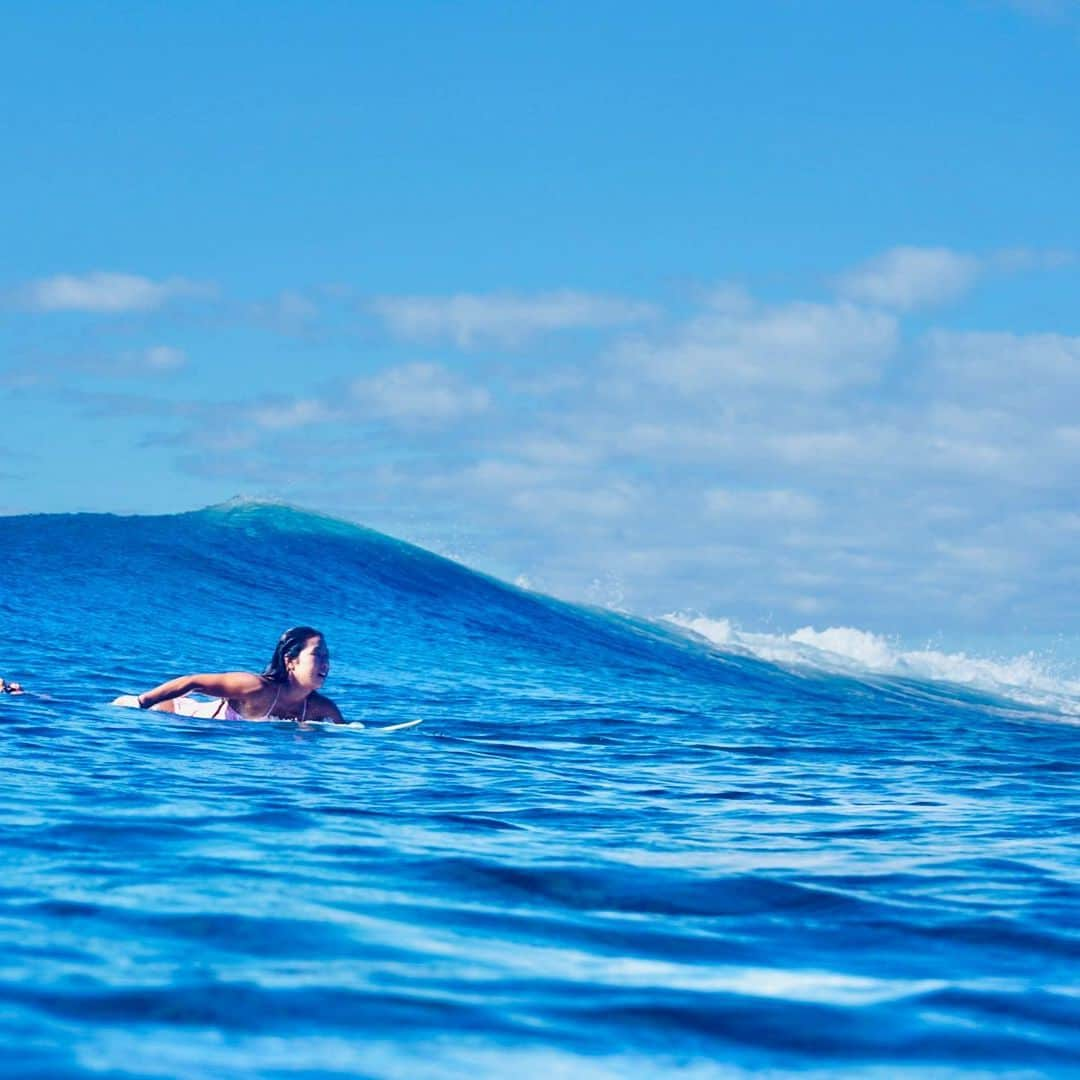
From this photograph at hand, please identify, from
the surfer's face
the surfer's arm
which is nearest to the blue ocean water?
the surfer's arm

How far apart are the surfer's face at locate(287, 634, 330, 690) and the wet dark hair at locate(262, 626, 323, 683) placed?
25mm

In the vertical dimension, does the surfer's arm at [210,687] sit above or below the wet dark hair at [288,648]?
below

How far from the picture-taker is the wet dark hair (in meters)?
10.5

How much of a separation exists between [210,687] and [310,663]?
2.45 ft

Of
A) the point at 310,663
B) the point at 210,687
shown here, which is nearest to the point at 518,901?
the point at 310,663

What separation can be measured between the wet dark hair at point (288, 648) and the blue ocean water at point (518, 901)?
0.41 metres

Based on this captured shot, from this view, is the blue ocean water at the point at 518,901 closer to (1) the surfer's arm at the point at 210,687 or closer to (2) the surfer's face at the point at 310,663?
(1) the surfer's arm at the point at 210,687

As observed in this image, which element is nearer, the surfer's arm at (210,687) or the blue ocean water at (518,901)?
the blue ocean water at (518,901)

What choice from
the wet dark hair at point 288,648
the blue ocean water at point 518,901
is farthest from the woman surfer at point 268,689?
the blue ocean water at point 518,901

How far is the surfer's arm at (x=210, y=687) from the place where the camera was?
34.4 feet

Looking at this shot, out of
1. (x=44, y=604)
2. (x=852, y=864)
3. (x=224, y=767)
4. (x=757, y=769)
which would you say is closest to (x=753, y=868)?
(x=852, y=864)

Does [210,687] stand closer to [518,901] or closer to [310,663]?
[310,663]

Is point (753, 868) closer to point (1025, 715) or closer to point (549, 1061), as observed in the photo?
point (549, 1061)

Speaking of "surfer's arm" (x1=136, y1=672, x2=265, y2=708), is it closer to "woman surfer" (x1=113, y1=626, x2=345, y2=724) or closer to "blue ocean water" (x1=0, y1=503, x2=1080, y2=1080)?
"woman surfer" (x1=113, y1=626, x2=345, y2=724)
